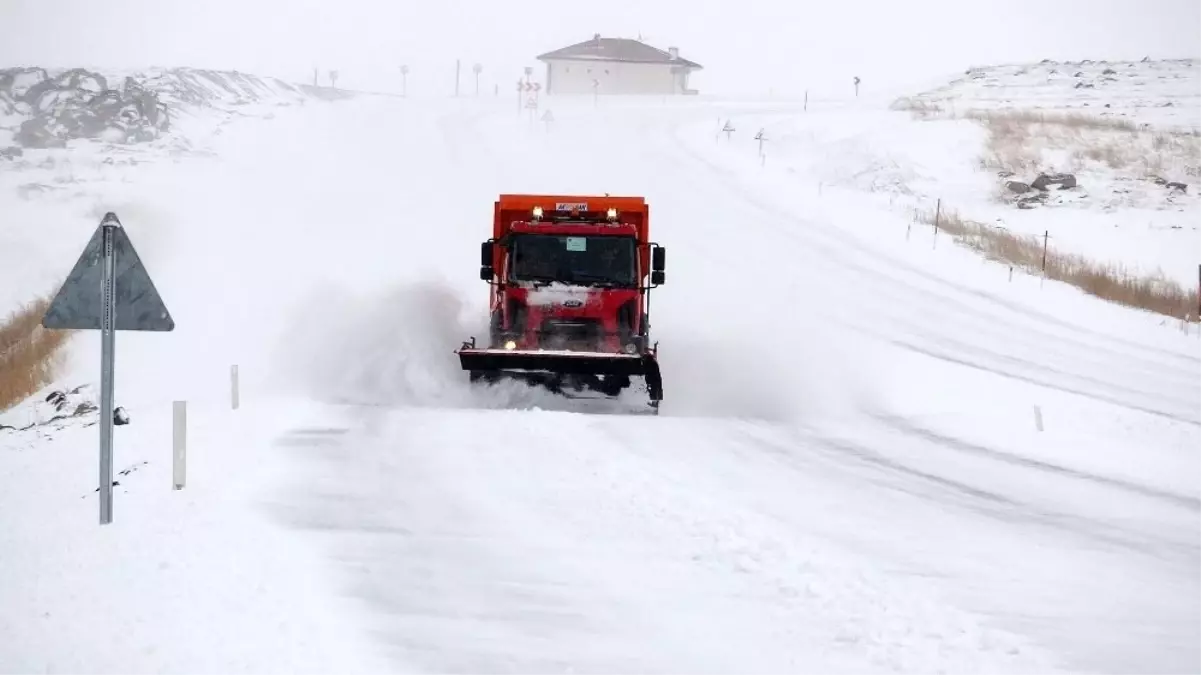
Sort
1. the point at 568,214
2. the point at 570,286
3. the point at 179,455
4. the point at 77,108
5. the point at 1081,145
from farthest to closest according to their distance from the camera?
the point at 77,108
the point at 1081,145
the point at 568,214
the point at 570,286
the point at 179,455

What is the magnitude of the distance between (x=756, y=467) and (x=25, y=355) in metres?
14.6

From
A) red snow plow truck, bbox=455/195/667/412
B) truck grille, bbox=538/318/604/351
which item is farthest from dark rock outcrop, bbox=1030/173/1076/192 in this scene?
truck grille, bbox=538/318/604/351

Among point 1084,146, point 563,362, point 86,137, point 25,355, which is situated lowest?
point 25,355

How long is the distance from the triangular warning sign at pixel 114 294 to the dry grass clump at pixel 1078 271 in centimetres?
1954

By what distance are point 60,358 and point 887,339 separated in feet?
46.2

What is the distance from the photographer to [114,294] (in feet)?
25.3

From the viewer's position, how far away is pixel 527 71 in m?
71.3

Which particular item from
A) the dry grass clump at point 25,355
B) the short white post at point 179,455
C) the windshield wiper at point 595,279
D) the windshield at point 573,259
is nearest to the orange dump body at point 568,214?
the windshield at point 573,259

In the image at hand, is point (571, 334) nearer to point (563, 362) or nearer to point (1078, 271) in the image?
point (563, 362)

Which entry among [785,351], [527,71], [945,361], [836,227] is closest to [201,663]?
[785,351]

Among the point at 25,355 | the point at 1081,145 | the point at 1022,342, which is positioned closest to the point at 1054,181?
the point at 1081,145

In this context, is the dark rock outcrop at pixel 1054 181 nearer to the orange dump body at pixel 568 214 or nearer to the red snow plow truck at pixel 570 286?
the orange dump body at pixel 568 214

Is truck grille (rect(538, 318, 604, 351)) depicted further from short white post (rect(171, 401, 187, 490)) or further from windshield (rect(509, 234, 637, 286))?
short white post (rect(171, 401, 187, 490))

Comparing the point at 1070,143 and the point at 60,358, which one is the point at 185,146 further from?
the point at 1070,143
